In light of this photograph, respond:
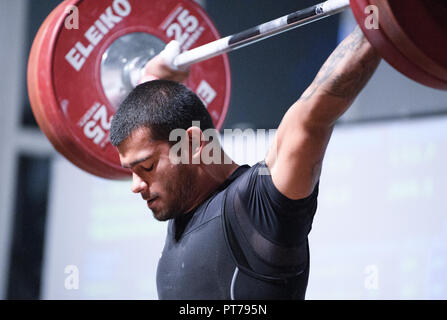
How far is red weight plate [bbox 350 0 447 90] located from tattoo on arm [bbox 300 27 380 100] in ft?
0.16

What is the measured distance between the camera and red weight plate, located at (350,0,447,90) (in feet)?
3.61

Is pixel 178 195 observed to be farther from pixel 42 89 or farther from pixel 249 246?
pixel 42 89

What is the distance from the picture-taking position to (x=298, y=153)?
1.26 metres

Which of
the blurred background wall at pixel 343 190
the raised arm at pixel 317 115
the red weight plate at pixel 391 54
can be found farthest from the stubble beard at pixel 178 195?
the blurred background wall at pixel 343 190

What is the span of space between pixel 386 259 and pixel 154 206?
5.48ft

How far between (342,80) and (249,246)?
1.32 ft

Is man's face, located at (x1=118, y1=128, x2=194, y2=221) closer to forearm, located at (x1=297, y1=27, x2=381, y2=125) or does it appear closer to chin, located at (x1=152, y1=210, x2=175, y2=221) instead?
chin, located at (x1=152, y1=210, x2=175, y2=221)

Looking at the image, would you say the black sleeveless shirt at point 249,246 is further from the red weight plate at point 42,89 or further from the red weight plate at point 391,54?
the red weight plate at point 42,89

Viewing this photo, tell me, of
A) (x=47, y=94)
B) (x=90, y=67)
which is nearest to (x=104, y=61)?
(x=90, y=67)

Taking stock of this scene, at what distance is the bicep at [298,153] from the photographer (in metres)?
1.25

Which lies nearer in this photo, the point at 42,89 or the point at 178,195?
the point at 178,195

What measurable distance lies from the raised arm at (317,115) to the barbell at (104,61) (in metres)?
0.31
